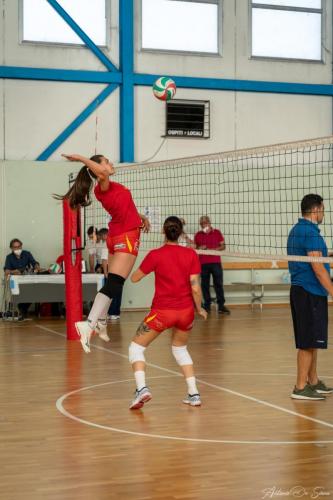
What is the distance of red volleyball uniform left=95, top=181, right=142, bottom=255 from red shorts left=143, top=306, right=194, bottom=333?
84 cm

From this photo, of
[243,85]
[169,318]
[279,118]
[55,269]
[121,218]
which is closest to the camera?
[169,318]

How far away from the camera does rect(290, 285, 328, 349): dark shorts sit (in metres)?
7.30

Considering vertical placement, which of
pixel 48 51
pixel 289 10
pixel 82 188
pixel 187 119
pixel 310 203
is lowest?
pixel 310 203

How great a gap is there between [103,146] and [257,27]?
4.47m

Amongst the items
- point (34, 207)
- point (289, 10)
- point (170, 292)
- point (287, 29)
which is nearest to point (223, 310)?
point (34, 207)

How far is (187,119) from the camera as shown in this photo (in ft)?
60.9

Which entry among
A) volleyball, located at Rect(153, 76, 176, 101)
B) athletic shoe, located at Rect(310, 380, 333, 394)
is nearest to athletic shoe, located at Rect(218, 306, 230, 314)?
volleyball, located at Rect(153, 76, 176, 101)

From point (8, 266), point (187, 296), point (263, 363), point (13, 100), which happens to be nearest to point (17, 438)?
point (187, 296)

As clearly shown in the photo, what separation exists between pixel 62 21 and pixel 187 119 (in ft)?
10.9

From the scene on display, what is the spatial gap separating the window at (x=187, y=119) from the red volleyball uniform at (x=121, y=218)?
10.9 meters

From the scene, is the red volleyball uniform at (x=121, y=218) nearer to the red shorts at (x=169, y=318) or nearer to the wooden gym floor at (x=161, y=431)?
the red shorts at (x=169, y=318)

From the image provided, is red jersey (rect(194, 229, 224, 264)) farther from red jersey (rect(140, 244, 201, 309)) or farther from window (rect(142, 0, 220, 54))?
red jersey (rect(140, 244, 201, 309))

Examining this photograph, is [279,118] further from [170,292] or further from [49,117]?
[170,292]

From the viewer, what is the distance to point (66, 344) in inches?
475
